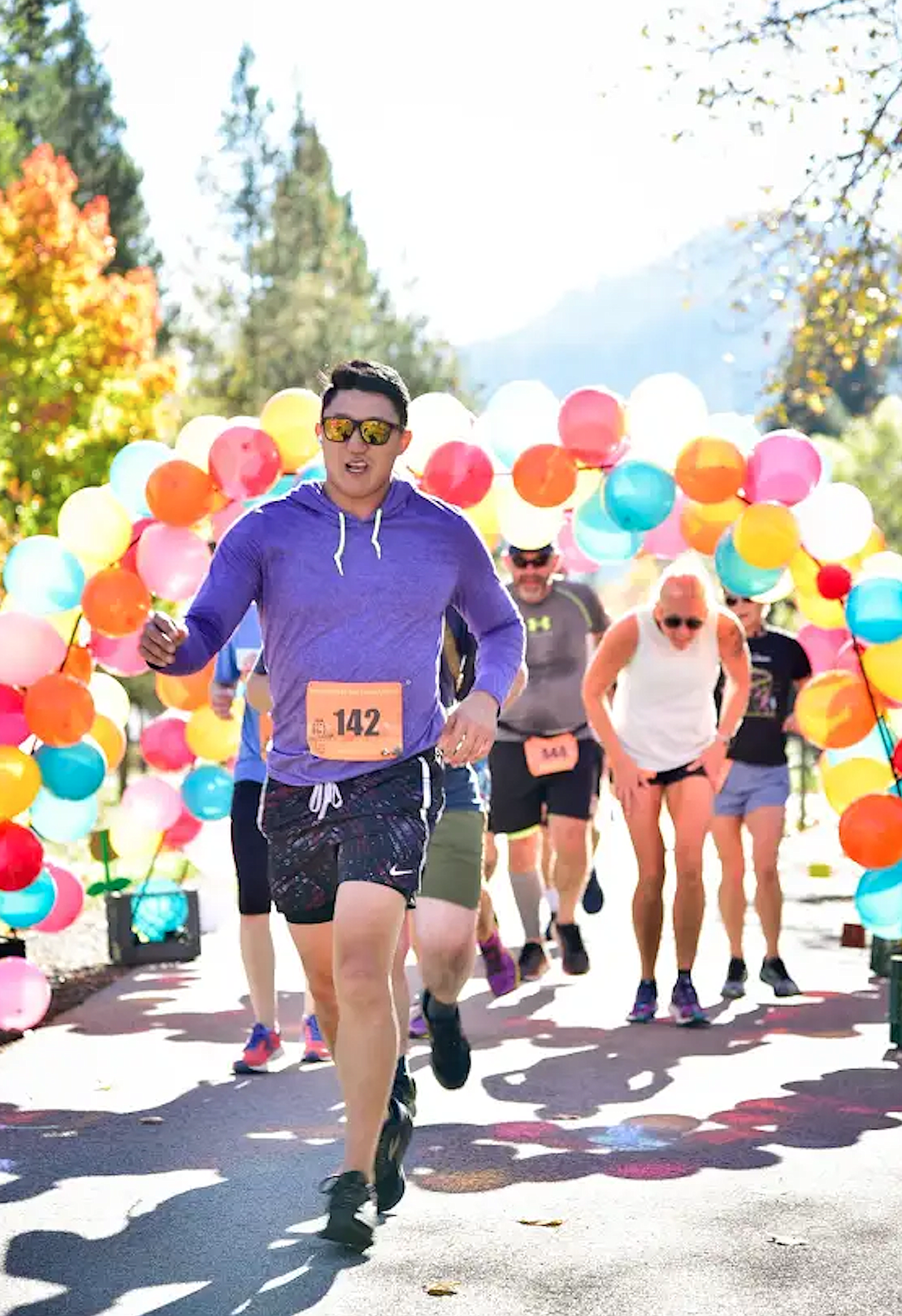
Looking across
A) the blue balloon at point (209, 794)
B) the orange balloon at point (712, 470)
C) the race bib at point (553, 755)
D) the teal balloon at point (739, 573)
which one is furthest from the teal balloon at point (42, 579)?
the teal balloon at point (739, 573)

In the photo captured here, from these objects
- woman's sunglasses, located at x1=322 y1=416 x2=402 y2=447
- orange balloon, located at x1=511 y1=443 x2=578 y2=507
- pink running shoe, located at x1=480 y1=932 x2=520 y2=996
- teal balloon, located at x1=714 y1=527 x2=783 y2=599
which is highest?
orange balloon, located at x1=511 y1=443 x2=578 y2=507

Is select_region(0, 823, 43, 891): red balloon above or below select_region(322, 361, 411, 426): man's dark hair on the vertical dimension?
below

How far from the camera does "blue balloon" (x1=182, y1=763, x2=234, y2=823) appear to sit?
1163cm

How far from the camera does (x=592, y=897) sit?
527 inches

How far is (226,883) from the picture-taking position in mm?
13484

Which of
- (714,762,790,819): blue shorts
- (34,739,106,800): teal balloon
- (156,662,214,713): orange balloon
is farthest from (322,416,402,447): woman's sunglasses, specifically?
(156,662,214,713): orange balloon

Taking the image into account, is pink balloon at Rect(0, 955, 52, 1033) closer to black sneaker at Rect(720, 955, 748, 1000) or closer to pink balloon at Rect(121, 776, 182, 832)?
pink balloon at Rect(121, 776, 182, 832)

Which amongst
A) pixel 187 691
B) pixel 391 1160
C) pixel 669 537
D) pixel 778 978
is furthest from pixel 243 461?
pixel 391 1160

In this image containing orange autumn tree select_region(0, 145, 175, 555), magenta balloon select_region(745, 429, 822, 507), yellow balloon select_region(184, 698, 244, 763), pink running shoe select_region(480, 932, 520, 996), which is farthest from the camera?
orange autumn tree select_region(0, 145, 175, 555)

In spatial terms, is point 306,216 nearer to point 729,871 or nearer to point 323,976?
point 729,871

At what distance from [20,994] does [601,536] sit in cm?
384

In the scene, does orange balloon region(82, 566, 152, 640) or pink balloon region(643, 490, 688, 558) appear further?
pink balloon region(643, 490, 688, 558)

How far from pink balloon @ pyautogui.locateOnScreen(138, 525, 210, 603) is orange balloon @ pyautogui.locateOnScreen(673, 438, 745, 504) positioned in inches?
86.0

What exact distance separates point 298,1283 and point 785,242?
1143 centimetres
